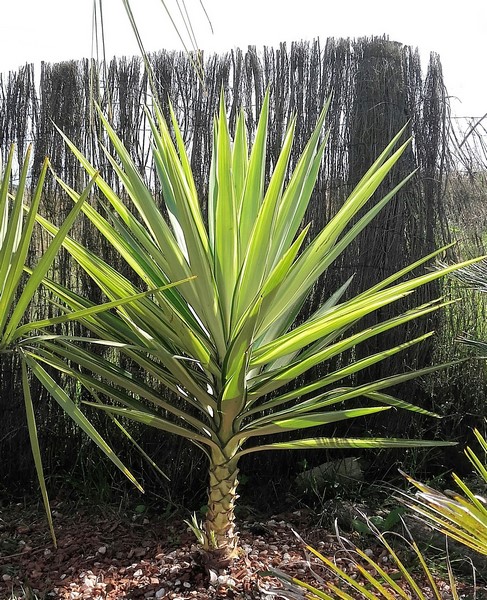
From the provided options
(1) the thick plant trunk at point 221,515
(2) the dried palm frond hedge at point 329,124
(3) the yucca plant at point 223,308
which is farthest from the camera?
(2) the dried palm frond hedge at point 329,124

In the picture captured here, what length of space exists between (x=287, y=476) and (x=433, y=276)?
1.39 metres

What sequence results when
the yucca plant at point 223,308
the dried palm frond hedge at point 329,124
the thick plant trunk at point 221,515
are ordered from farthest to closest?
1. the dried palm frond hedge at point 329,124
2. the thick plant trunk at point 221,515
3. the yucca plant at point 223,308

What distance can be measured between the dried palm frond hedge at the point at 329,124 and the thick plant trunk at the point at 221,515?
82 cm

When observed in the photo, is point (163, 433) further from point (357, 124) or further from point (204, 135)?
point (357, 124)

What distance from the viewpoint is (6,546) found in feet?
7.86

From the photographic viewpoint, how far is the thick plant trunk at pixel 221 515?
74.5 inches

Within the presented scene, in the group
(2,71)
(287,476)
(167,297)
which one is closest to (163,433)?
(287,476)

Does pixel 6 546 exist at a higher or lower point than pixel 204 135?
lower

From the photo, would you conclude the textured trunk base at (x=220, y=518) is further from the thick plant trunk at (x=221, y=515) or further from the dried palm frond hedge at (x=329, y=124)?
the dried palm frond hedge at (x=329, y=124)

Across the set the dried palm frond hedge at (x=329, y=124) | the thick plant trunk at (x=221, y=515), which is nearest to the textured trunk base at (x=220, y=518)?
the thick plant trunk at (x=221, y=515)

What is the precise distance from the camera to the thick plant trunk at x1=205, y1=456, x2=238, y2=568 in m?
1.89

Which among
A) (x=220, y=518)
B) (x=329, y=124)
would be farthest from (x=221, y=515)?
(x=329, y=124)

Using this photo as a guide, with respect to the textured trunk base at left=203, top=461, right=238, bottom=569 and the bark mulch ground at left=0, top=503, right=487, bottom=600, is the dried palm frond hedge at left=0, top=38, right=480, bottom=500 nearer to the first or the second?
the bark mulch ground at left=0, top=503, right=487, bottom=600

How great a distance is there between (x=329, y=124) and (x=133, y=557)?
1.93m
